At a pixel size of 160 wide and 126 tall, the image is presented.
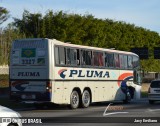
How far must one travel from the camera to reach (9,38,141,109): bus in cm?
2502

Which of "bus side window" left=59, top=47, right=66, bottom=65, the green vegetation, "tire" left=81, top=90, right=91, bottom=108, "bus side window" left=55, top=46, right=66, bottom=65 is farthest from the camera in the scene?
the green vegetation

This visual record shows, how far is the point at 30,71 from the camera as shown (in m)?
25.5

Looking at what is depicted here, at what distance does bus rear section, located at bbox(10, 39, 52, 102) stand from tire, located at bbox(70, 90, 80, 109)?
2236mm

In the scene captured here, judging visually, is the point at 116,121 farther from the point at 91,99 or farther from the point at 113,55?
the point at 113,55

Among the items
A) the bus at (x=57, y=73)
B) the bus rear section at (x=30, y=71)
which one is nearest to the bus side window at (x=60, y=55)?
the bus at (x=57, y=73)

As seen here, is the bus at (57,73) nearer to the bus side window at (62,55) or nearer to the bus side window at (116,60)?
the bus side window at (62,55)

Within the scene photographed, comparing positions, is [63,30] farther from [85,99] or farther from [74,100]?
[74,100]

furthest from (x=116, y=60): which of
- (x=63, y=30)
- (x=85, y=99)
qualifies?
(x=63, y=30)

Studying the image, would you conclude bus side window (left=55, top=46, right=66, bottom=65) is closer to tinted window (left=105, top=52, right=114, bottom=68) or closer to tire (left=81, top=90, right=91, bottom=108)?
tire (left=81, top=90, right=91, bottom=108)

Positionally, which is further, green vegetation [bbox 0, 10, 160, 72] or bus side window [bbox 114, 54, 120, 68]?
green vegetation [bbox 0, 10, 160, 72]

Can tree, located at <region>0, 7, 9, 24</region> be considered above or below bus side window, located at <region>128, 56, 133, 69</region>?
above

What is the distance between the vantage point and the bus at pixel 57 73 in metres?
25.0

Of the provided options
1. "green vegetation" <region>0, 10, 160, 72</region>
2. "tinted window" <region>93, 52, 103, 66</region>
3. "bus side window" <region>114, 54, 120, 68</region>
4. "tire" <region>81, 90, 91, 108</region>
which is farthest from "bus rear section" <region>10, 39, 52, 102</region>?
"green vegetation" <region>0, 10, 160, 72</region>

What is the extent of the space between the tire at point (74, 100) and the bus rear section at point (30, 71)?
2.24 meters
